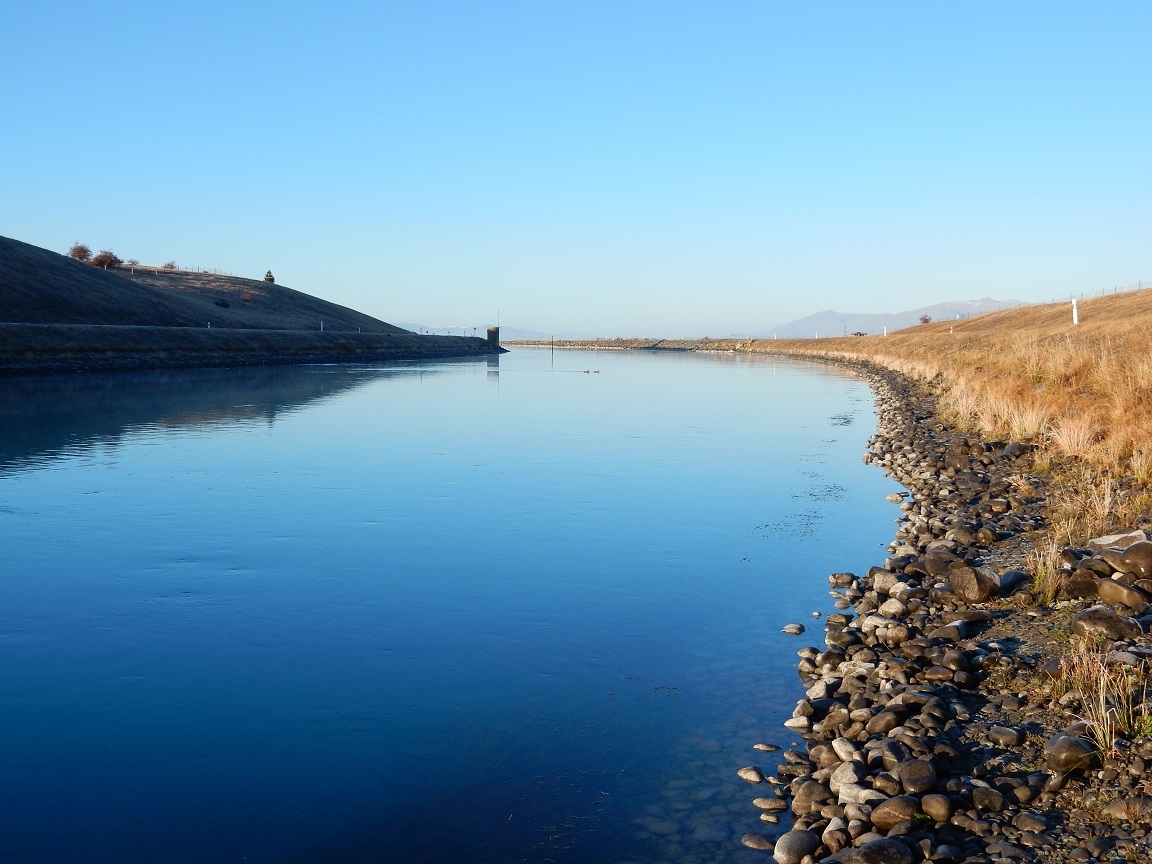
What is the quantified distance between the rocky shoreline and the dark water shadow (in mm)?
18157

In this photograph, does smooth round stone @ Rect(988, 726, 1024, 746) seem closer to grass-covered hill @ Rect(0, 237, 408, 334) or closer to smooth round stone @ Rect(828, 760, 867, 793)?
smooth round stone @ Rect(828, 760, 867, 793)

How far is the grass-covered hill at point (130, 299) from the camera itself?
6756 cm

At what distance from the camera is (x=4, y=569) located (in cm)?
1193

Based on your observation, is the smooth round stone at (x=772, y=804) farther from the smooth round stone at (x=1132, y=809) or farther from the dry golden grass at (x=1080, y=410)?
the dry golden grass at (x=1080, y=410)

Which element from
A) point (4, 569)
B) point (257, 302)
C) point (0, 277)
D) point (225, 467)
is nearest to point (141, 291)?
point (0, 277)

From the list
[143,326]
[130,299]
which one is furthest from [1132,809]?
[130,299]

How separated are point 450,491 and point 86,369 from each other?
44586 mm

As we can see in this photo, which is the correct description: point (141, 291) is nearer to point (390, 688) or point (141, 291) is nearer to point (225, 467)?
point (225, 467)

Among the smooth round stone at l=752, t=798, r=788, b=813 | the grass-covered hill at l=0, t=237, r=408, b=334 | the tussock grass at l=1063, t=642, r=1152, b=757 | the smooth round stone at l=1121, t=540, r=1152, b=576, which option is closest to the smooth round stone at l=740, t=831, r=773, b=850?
the smooth round stone at l=752, t=798, r=788, b=813

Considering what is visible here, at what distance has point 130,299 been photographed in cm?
8188

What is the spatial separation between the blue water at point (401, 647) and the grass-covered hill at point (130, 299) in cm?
5219

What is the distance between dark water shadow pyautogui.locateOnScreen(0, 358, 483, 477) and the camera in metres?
24.5

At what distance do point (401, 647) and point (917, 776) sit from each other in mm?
5204

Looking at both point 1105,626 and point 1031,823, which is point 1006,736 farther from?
point 1105,626
